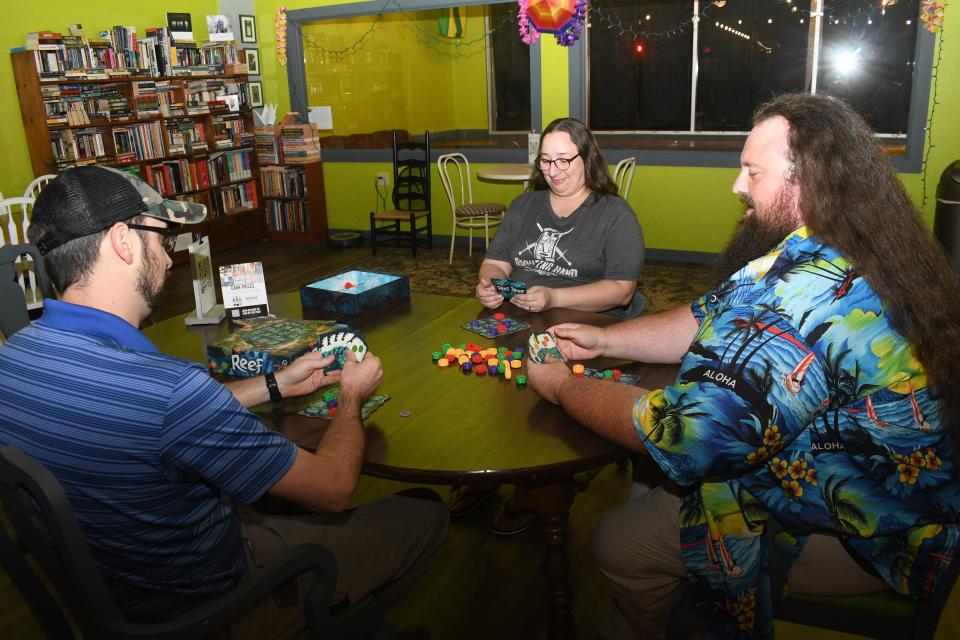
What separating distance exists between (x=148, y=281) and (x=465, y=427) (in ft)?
2.17

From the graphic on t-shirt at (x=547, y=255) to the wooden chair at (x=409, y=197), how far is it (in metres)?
3.77

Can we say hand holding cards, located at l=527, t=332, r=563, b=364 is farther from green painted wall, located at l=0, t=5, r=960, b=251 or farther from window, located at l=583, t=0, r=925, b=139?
window, located at l=583, t=0, r=925, b=139

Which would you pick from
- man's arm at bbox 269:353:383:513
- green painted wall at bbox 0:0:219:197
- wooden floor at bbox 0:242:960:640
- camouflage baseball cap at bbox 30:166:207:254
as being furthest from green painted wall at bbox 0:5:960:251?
camouflage baseball cap at bbox 30:166:207:254

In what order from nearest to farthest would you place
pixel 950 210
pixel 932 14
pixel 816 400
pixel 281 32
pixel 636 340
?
pixel 816 400
pixel 636 340
pixel 950 210
pixel 932 14
pixel 281 32

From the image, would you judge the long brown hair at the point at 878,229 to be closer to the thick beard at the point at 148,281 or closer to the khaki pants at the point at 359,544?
the khaki pants at the point at 359,544

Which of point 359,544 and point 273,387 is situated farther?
point 273,387

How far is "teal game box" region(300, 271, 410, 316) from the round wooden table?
3.4 inches

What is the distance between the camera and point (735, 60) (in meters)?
7.83

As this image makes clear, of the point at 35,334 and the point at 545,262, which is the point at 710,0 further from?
the point at 35,334

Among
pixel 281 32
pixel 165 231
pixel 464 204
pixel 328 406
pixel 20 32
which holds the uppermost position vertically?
pixel 281 32

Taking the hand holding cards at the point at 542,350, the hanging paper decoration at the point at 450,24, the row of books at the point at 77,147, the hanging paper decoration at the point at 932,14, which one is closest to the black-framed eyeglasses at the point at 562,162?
the hand holding cards at the point at 542,350

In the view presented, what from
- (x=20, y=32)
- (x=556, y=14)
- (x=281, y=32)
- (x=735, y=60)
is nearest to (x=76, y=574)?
(x=556, y=14)

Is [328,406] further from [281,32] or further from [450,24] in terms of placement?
[450,24]

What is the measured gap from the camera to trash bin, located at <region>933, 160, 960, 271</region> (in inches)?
181
